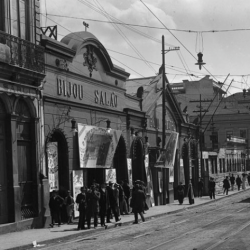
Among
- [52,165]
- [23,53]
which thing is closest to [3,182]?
[52,165]

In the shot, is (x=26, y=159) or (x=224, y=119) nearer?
(x=26, y=159)

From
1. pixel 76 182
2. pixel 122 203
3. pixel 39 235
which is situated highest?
pixel 76 182

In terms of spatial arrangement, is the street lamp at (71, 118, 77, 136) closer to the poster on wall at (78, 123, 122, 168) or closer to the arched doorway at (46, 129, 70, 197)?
the poster on wall at (78, 123, 122, 168)

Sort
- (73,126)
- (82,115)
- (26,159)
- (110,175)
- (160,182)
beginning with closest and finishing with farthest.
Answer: (26,159)
(73,126)
(82,115)
(110,175)
(160,182)

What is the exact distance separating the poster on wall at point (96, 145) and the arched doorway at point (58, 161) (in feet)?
4.06

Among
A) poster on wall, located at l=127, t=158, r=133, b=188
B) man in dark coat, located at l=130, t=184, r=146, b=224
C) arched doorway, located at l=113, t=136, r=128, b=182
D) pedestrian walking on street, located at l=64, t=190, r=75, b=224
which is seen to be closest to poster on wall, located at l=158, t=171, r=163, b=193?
poster on wall, located at l=127, t=158, r=133, b=188

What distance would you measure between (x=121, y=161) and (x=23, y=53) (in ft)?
40.6

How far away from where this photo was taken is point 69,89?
89.0 feet

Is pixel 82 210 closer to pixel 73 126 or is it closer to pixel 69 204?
pixel 69 204

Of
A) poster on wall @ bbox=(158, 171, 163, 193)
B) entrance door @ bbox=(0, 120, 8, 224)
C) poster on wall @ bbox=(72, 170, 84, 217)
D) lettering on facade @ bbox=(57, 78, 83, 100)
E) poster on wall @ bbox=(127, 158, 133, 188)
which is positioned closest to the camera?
entrance door @ bbox=(0, 120, 8, 224)

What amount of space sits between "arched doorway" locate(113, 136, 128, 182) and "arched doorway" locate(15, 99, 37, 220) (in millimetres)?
9786

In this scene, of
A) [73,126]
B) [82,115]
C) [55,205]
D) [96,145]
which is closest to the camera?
[55,205]

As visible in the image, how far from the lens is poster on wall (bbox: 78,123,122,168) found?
27750mm

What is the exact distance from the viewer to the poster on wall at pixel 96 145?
2775cm
